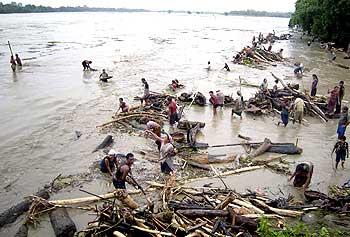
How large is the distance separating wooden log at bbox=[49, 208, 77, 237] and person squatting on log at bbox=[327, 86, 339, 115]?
14.8 metres

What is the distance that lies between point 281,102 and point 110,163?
1193 cm

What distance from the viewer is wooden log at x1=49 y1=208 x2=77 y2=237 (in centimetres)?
959

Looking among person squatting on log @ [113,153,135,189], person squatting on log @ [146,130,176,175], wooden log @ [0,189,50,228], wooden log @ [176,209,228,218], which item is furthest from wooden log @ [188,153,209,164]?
wooden log @ [0,189,50,228]

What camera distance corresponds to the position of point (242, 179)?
12.8 metres

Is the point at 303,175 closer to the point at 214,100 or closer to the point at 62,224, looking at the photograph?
→ the point at 62,224

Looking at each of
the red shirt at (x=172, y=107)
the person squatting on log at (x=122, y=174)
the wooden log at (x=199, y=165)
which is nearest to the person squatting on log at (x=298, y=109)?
the red shirt at (x=172, y=107)

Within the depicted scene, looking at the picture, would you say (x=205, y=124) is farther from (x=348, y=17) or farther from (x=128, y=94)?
(x=348, y=17)

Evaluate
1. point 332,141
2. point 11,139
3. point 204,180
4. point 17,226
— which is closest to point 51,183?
point 17,226

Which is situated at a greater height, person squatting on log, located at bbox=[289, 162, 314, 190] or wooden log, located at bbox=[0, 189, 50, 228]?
person squatting on log, located at bbox=[289, 162, 314, 190]

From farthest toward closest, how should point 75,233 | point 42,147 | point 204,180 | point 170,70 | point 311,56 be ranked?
point 311,56 < point 170,70 < point 42,147 < point 204,180 < point 75,233

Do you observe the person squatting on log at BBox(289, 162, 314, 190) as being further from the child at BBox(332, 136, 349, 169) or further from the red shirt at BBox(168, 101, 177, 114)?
the red shirt at BBox(168, 101, 177, 114)

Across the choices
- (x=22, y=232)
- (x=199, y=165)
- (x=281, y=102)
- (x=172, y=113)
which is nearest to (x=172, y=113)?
(x=172, y=113)

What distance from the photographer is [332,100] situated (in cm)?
1989

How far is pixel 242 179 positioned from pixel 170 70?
2582 cm
